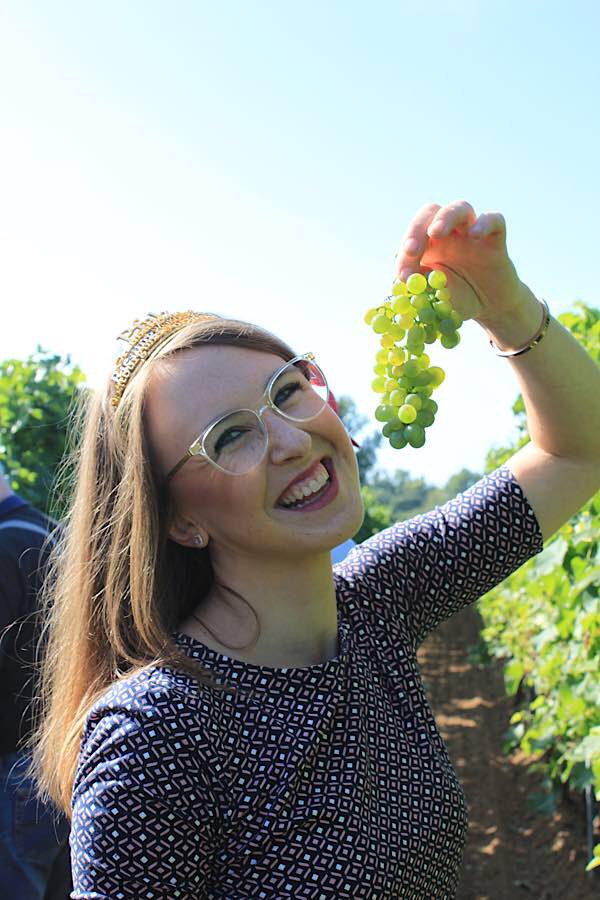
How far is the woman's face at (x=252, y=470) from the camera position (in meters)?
1.47

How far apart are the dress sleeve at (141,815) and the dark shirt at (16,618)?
57.1 inches

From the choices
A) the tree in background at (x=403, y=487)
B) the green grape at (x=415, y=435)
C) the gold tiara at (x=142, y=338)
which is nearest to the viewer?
the green grape at (x=415, y=435)

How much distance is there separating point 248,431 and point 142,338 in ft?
0.95

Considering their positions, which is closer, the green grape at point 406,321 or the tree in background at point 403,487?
the green grape at point 406,321

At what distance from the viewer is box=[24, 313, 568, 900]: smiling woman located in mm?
1287

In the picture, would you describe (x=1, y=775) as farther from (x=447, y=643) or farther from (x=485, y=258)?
(x=447, y=643)

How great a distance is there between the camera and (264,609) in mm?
1583

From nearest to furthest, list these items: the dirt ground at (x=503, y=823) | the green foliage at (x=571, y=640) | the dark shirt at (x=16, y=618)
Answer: the dark shirt at (x=16, y=618), the green foliage at (x=571, y=640), the dirt ground at (x=503, y=823)

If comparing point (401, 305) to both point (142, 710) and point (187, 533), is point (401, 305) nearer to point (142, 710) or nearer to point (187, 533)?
point (187, 533)

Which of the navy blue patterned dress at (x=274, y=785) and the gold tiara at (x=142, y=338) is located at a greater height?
the gold tiara at (x=142, y=338)

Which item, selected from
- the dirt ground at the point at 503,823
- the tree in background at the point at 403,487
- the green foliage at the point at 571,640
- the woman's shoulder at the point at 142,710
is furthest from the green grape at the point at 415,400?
the tree in background at the point at 403,487

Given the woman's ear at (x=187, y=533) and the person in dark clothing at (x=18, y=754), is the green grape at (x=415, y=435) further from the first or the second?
the person in dark clothing at (x=18, y=754)

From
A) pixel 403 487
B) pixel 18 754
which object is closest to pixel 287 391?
pixel 18 754

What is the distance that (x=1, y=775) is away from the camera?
9.00ft
